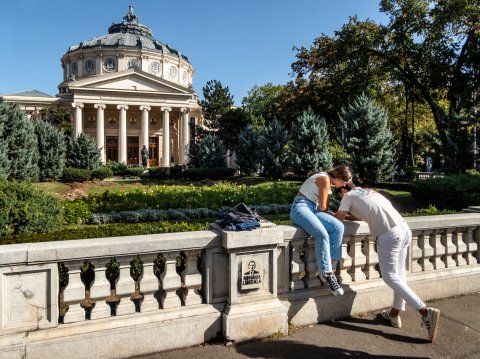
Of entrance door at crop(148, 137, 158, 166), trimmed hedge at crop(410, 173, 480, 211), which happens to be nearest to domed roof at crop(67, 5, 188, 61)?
entrance door at crop(148, 137, 158, 166)

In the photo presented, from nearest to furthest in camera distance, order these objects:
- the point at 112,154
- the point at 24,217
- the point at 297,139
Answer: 1. the point at 24,217
2. the point at 297,139
3. the point at 112,154

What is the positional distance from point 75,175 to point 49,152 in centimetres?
258

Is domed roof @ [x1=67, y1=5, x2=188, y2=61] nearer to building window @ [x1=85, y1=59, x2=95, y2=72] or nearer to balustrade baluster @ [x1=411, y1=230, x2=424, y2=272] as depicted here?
building window @ [x1=85, y1=59, x2=95, y2=72]

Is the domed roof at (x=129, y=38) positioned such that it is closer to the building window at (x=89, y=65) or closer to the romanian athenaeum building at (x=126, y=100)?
the romanian athenaeum building at (x=126, y=100)

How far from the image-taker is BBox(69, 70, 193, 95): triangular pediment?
59.6m

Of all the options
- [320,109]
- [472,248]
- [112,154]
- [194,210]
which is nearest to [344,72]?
[320,109]

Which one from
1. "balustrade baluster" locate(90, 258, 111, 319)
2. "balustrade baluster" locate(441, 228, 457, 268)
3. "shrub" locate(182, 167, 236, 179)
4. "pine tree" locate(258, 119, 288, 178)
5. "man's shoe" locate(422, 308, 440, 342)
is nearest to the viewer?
"balustrade baluster" locate(90, 258, 111, 319)

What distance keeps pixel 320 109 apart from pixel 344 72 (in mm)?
4666

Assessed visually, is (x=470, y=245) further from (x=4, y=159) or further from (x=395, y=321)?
(x=4, y=159)

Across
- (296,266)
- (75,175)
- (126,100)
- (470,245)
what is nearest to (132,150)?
(126,100)

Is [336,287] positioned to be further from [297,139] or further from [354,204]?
[297,139]

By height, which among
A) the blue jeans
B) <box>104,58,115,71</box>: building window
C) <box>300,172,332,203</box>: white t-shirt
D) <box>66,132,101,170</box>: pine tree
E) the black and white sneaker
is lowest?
the black and white sneaker

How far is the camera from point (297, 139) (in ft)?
96.4

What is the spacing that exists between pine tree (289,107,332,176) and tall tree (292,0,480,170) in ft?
17.0
